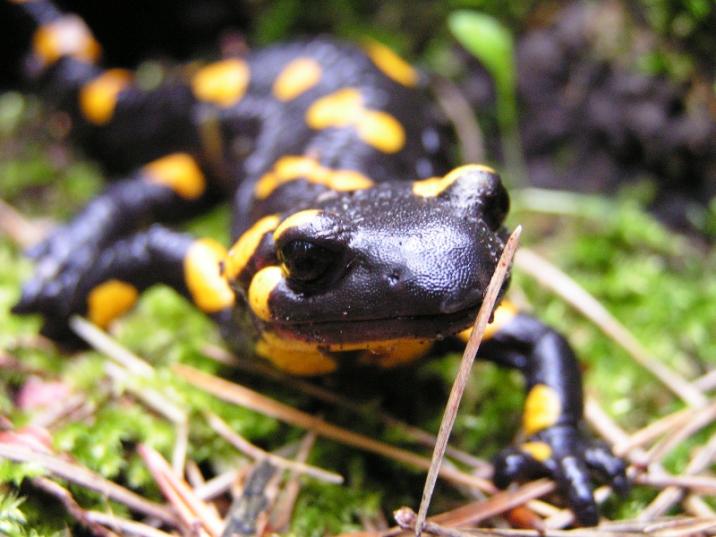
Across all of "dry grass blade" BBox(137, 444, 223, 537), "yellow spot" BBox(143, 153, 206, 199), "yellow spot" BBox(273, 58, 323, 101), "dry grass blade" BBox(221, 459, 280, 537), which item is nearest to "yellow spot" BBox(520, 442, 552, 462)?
"dry grass blade" BBox(221, 459, 280, 537)

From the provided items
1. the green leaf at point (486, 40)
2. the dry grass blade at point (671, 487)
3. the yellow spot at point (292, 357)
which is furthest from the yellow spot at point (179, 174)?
the dry grass blade at point (671, 487)

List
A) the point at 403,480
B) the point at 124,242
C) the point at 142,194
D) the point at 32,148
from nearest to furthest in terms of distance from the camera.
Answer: the point at 403,480 → the point at 124,242 → the point at 142,194 → the point at 32,148

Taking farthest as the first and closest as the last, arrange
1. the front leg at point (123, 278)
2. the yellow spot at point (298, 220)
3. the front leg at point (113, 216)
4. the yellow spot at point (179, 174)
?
the yellow spot at point (179, 174), the front leg at point (113, 216), the front leg at point (123, 278), the yellow spot at point (298, 220)

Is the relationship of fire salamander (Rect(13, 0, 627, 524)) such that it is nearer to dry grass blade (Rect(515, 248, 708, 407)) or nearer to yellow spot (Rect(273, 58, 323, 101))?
yellow spot (Rect(273, 58, 323, 101))

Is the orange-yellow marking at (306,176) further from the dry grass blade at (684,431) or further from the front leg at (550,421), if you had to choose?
the dry grass blade at (684,431)

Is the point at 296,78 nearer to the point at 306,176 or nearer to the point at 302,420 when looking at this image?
the point at 306,176

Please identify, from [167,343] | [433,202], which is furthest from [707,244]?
[167,343]

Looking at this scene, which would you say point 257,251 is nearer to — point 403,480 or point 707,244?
point 403,480

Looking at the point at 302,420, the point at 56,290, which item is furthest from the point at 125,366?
the point at 302,420
